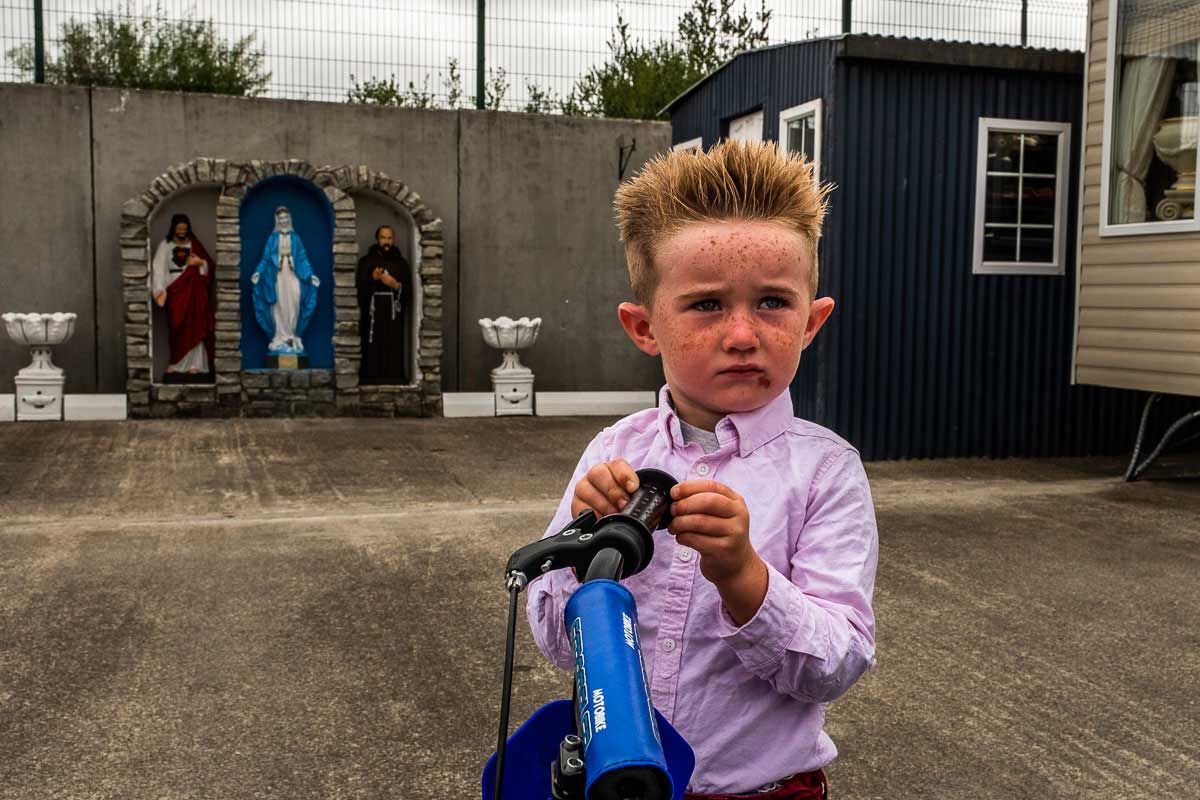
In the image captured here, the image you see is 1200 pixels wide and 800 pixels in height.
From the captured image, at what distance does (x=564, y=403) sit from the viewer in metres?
12.6

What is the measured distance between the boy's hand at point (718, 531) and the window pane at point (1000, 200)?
27.6 ft

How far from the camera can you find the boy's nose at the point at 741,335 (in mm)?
1333

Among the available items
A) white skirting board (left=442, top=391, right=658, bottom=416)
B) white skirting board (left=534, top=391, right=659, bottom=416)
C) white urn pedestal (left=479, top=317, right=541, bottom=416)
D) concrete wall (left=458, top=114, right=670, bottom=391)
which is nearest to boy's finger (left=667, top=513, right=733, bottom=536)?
white urn pedestal (left=479, top=317, right=541, bottom=416)

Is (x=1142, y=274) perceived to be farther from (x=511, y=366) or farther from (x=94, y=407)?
(x=94, y=407)

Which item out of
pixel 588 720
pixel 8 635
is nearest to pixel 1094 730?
pixel 588 720

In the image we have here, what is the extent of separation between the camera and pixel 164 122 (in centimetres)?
Result: 1146

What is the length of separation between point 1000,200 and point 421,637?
21.0 ft

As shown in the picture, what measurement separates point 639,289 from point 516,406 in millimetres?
10826

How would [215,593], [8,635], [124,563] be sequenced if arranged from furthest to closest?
[124,563] < [215,593] < [8,635]

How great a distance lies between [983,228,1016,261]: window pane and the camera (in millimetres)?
9047

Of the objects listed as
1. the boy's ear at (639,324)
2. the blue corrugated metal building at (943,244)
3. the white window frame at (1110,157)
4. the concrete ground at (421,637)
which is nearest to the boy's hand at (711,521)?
the boy's ear at (639,324)

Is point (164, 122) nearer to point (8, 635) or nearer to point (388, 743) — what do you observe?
point (8, 635)

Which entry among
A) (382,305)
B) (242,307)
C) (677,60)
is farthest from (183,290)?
(677,60)

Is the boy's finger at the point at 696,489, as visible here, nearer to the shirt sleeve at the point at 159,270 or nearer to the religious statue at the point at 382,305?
the religious statue at the point at 382,305
